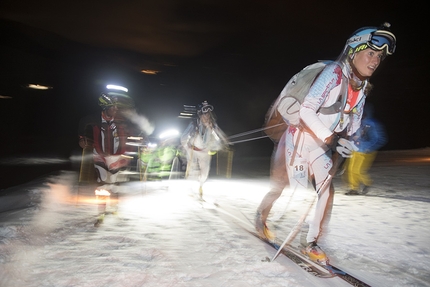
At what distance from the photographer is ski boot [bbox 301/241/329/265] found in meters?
3.59

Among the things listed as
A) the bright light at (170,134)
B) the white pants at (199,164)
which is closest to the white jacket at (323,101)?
the white pants at (199,164)

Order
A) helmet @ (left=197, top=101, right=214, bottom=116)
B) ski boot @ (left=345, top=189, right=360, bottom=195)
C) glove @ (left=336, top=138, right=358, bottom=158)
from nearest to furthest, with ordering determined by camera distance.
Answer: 1. glove @ (left=336, top=138, right=358, bottom=158)
2. helmet @ (left=197, top=101, right=214, bottom=116)
3. ski boot @ (left=345, top=189, right=360, bottom=195)

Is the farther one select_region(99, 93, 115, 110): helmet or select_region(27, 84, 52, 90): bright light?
select_region(27, 84, 52, 90): bright light

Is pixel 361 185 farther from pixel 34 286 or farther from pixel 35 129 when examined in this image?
pixel 35 129

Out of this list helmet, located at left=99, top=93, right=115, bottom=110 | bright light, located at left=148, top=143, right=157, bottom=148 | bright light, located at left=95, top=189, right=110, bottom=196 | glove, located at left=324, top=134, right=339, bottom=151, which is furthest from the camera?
bright light, located at left=148, top=143, right=157, bottom=148

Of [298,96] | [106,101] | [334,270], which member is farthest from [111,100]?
[334,270]

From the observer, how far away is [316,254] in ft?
11.9

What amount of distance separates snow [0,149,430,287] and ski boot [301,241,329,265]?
0.22 m

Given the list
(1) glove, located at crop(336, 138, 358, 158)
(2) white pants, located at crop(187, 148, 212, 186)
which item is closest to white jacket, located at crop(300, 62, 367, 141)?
(1) glove, located at crop(336, 138, 358, 158)

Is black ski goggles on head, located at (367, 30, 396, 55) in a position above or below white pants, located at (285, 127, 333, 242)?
above

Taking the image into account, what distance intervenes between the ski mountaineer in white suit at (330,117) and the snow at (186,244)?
2.14 feet

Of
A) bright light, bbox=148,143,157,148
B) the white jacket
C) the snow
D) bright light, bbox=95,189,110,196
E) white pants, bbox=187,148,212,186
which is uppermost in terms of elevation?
the white jacket

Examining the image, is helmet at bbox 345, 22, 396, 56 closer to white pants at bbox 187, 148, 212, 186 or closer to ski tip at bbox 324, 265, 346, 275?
ski tip at bbox 324, 265, 346, 275

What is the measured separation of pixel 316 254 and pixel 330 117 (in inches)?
59.5
